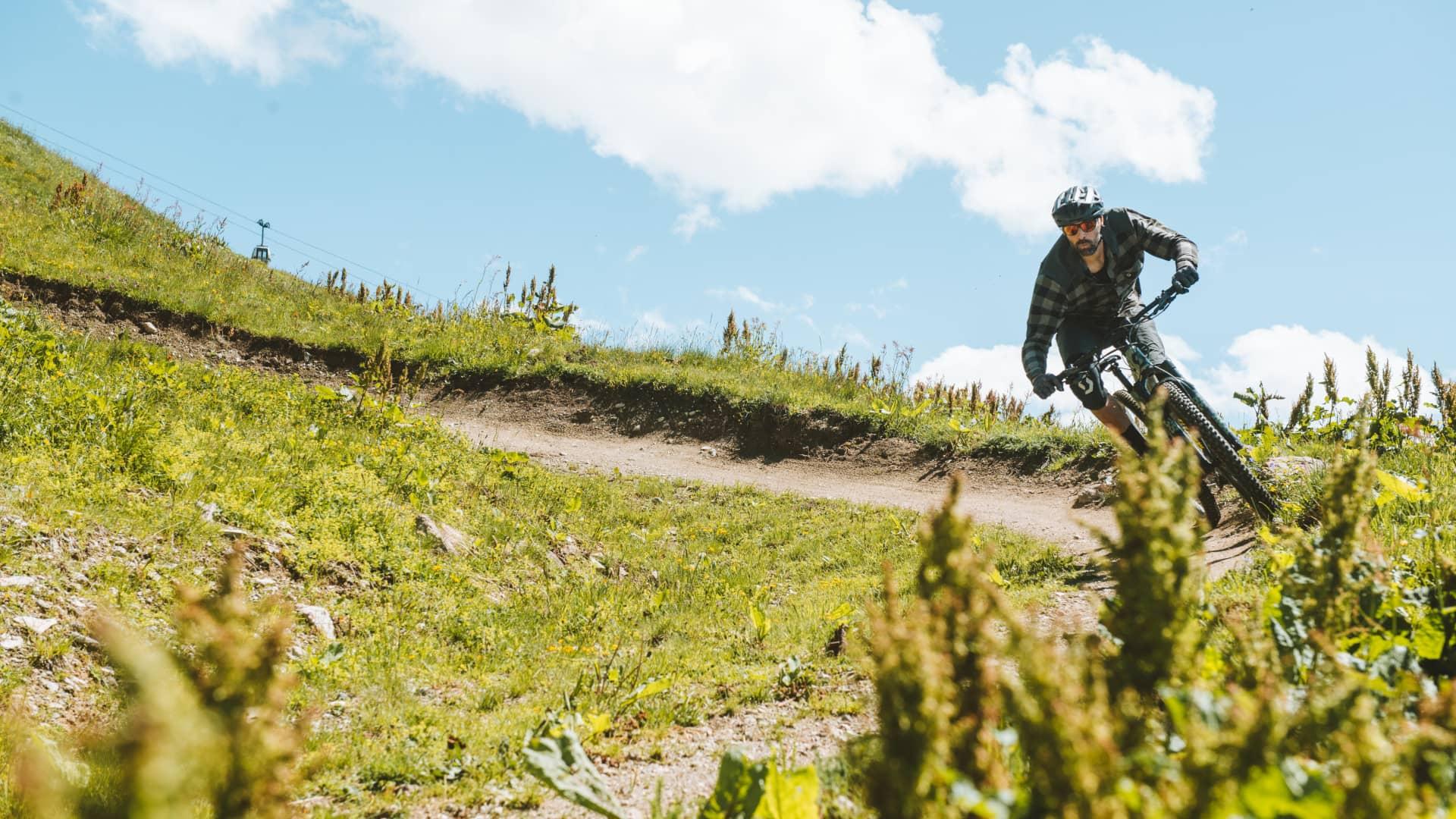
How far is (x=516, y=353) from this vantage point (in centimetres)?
1430

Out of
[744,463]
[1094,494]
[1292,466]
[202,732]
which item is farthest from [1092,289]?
[202,732]

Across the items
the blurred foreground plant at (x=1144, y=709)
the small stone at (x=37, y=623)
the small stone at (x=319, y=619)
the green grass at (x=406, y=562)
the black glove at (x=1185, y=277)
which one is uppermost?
the black glove at (x=1185, y=277)

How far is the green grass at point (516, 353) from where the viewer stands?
39.7 ft

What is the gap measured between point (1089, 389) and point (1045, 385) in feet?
Answer: 1.19

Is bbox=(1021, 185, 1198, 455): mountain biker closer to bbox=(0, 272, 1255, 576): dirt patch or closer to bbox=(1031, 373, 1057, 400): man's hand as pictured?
bbox=(1031, 373, 1057, 400): man's hand

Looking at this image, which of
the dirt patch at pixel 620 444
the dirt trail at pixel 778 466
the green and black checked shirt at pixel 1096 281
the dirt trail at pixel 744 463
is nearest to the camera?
the green and black checked shirt at pixel 1096 281

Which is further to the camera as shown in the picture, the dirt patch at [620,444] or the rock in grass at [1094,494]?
the dirt patch at [620,444]

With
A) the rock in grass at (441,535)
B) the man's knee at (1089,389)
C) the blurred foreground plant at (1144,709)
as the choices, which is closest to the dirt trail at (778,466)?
the man's knee at (1089,389)

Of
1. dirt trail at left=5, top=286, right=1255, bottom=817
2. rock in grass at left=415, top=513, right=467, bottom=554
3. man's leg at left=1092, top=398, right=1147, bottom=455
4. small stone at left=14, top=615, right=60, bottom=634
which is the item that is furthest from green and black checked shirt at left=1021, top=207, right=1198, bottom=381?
small stone at left=14, top=615, right=60, bottom=634

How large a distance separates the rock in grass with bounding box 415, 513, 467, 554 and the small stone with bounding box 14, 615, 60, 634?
2.47m

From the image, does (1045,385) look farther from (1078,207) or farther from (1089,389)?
(1078,207)

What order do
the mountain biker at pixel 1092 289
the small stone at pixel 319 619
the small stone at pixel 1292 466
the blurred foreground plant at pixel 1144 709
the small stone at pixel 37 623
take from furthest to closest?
the small stone at pixel 1292 466
the mountain biker at pixel 1092 289
the small stone at pixel 319 619
the small stone at pixel 37 623
the blurred foreground plant at pixel 1144 709

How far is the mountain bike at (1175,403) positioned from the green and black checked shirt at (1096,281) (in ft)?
0.89

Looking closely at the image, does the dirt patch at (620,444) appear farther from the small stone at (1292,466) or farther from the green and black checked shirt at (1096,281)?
the green and black checked shirt at (1096,281)
